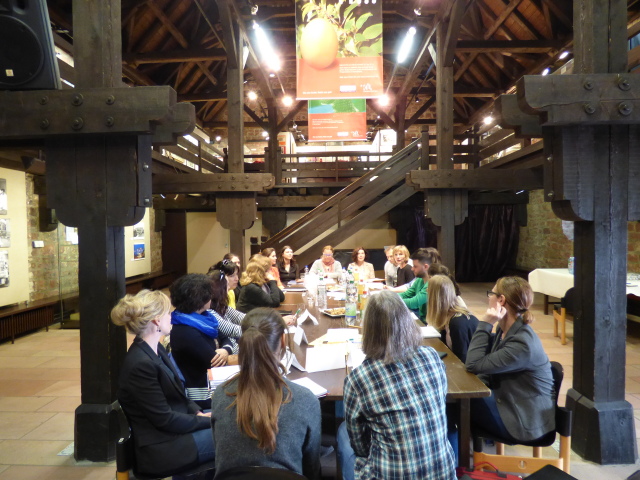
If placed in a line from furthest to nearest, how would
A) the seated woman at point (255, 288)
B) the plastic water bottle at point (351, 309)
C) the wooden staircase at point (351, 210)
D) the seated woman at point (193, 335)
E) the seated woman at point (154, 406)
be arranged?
the wooden staircase at point (351, 210), the seated woman at point (255, 288), the plastic water bottle at point (351, 309), the seated woman at point (193, 335), the seated woman at point (154, 406)

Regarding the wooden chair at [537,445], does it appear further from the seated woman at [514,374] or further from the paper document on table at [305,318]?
the paper document on table at [305,318]

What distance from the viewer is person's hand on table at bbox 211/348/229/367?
8.37ft

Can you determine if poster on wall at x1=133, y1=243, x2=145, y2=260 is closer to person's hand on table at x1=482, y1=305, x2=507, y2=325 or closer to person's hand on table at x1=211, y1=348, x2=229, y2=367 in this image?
person's hand on table at x1=211, y1=348, x2=229, y2=367

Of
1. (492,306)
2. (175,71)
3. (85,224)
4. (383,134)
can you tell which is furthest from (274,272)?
(383,134)

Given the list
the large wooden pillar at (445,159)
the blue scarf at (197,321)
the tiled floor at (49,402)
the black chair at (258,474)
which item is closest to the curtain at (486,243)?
the tiled floor at (49,402)

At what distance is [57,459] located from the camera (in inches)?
114

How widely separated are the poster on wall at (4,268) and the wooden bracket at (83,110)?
14.3 ft

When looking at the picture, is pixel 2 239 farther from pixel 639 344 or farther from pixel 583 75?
pixel 639 344

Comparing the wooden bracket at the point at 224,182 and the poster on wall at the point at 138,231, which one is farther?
the poster on wall at the point at 138,231

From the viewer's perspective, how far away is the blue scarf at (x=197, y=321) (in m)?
2.48

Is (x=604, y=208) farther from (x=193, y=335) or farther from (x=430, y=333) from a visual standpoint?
(x=193, y=335)

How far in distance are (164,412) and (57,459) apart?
1622 millimetres

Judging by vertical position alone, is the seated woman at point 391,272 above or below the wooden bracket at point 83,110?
below

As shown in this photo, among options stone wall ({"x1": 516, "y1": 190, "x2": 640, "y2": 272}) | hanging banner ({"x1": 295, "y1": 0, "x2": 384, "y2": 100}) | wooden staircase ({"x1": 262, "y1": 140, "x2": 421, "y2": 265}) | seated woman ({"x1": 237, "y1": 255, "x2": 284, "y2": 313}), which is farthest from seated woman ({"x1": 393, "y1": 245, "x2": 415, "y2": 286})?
stone wall ({"x1": 516, "y1": 190, "x2": 640, "y2": 272})
